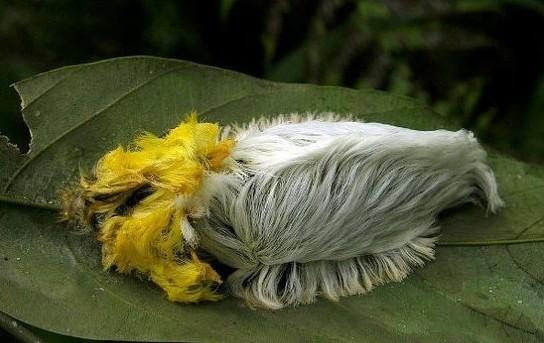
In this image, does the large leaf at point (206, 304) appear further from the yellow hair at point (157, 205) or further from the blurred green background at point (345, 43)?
the blurred green background at point (345, 43)

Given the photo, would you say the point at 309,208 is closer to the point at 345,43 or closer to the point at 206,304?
the point at 206,304

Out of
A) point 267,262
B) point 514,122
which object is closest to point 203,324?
point 267,262

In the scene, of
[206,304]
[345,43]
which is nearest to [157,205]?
[206,304]

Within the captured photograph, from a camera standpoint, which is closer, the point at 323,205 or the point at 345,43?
the point at 323,205

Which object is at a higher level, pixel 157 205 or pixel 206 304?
pixel 157 205

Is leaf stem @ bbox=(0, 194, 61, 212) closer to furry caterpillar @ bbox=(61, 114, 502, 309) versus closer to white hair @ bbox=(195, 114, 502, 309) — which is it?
furry caterpillar @ bbox=(61, 114, 502, 309)
